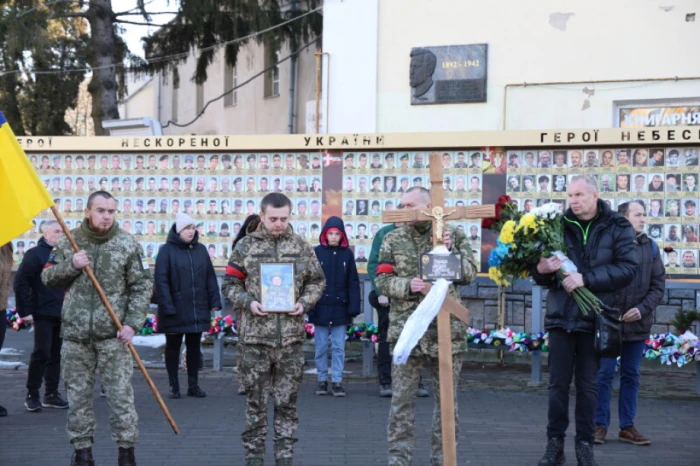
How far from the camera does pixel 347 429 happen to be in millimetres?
8836

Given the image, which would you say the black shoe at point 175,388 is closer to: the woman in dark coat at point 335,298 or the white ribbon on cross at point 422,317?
the woman in dark coat at point 335,298

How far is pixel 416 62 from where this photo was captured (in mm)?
16266

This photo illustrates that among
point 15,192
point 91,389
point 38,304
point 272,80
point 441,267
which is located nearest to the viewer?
point 441,267

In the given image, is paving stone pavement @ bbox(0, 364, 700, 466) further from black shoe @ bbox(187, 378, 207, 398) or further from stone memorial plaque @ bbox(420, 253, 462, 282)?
stone memorial plaque @ bbox(420, 253, 462, 282)

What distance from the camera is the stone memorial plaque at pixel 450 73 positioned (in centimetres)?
1602

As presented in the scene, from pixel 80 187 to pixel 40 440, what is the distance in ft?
17.9

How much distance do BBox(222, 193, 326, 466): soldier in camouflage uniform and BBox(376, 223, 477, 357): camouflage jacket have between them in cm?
59

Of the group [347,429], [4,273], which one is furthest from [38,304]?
[347,429]

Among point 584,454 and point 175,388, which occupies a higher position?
point 584,454

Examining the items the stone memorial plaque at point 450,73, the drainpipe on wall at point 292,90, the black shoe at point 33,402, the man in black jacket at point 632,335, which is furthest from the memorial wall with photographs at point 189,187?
the drainpipe on wall at point 292,90

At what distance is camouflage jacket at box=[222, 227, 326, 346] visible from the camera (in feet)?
22.5

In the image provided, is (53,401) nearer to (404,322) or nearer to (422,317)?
(404,322)

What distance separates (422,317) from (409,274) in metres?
0.57

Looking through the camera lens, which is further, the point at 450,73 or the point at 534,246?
the point at 450,73
